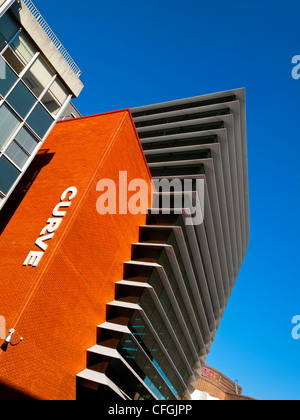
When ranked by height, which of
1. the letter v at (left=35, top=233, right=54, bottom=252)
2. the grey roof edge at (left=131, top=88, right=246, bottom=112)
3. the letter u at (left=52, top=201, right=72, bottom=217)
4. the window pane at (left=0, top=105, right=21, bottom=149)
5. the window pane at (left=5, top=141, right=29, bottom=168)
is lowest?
the letter v at (left=35, top=233, right=54, bottom=252)

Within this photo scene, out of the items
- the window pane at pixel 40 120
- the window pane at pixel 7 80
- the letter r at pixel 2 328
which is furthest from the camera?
the window pane at pixel 40 120

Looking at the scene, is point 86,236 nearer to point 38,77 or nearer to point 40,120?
point 40,120

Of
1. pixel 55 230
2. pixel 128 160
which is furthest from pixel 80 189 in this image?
→ pixel 128 160

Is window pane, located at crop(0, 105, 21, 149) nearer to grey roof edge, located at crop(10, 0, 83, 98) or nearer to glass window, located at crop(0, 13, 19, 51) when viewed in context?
glass window, located at crop(0, 13, 19, 51)

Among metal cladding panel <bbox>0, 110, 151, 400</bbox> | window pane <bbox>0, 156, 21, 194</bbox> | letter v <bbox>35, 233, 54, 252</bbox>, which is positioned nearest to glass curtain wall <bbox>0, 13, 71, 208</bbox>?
window pane <bbox>0, 156, 21, 194</bbox>

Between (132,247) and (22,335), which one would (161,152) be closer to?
(132,247)

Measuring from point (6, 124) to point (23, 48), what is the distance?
4.76 m

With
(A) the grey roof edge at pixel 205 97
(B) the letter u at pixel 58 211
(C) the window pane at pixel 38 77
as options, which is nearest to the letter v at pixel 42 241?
(B) the letter u at pixel 58 211

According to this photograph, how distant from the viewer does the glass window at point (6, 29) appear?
13.7 meters

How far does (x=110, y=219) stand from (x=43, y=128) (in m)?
6.96

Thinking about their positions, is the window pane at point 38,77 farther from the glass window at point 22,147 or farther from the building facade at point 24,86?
the glass window at point 22,147

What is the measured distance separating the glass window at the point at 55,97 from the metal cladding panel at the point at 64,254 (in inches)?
106

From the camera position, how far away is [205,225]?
24.9 m

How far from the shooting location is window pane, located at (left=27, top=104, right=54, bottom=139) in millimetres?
15578
